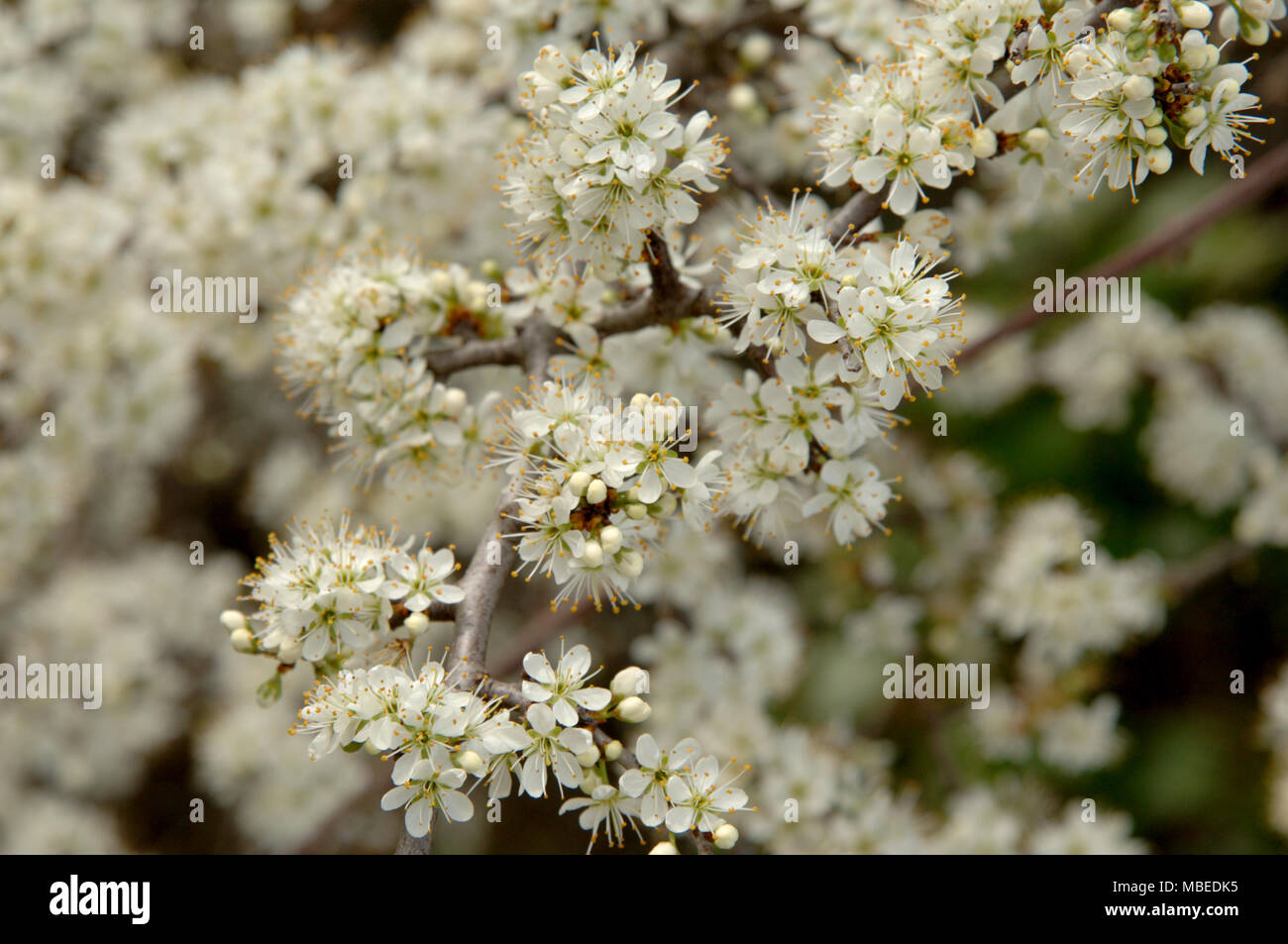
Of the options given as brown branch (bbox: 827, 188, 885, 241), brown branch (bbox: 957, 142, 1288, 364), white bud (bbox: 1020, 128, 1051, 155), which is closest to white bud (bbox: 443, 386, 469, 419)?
brown branch (bbox: 827, 188, 885, 241)

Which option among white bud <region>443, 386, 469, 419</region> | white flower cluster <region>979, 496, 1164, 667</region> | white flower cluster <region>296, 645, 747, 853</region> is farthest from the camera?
white flower cluster <region>979, 496, 1164, 667</region>

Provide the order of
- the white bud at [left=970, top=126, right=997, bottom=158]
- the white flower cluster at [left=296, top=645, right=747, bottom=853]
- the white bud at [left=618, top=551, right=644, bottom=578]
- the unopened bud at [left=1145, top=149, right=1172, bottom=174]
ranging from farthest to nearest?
the white bud at [left=970, top=126, right=997, bottom=158] → the unopened bud at [left=1145, top=149, right=1172, bottom=174] → the white bud at [left=618, top=551, right=644, bottom=578] → the white flower cluster at [left=296, top=645, right=747, bottom=853]

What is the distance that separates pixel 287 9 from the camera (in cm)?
530

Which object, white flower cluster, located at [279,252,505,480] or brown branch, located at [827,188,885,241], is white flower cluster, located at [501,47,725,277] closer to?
brown branch, located at [827,188,885,241]

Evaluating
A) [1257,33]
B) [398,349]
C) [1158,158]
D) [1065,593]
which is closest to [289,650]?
[398,349]

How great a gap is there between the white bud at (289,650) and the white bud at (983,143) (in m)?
1.86

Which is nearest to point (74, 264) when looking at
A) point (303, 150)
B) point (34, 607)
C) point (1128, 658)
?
point (303, 150)

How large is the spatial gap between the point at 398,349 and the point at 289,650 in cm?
86

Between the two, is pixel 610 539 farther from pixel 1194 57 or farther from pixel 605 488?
pixel 1194 57

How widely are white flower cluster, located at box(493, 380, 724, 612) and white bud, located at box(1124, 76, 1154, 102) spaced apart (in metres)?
1.14

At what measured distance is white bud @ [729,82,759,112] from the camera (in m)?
3.39

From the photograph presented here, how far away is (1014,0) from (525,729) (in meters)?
1.91

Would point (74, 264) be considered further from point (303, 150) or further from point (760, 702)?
point (760, 702)

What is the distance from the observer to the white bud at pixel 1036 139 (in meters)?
2.31
